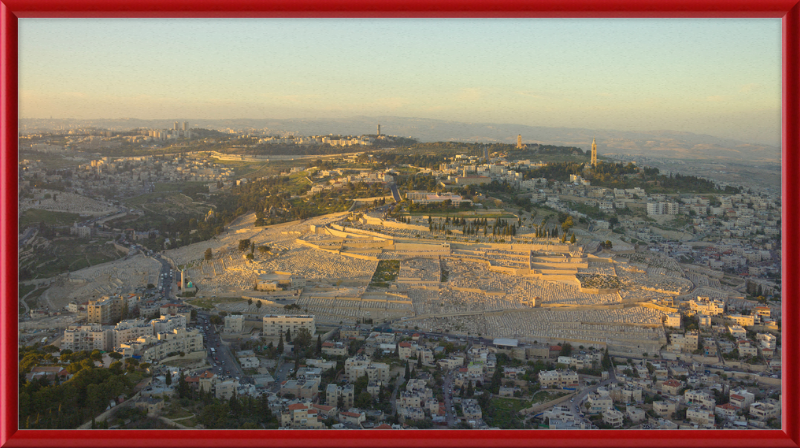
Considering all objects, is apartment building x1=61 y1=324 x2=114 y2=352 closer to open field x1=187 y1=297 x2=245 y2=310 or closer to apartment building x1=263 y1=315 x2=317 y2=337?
apartment building x1=263 y1=315 x2=317 y2=337

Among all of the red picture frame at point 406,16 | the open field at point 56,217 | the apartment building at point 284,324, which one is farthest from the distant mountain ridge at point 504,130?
the red picture frame at point 406,16

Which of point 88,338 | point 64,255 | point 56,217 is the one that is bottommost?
point 88,338

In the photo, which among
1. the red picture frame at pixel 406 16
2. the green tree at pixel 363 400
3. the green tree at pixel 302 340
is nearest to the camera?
the red picture frame at pixel 406 16

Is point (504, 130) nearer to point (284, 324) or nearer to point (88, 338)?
point (284, 324)

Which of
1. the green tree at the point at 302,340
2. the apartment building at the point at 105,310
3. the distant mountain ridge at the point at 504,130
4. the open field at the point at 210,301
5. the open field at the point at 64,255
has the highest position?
the distant mountain ridge at the point at 504,130

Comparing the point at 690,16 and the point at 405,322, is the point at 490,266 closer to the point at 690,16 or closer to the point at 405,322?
the point at 405,322

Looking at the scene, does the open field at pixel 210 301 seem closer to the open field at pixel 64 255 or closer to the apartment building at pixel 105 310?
the apartment building at pixel 105 310

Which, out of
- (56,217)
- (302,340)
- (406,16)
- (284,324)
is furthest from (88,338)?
(406,16)

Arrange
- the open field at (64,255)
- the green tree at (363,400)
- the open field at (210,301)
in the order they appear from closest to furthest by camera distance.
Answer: the green tree at (363,400)
the open field at (64,255)
the open field at (210,301)
